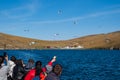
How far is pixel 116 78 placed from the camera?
169 ft

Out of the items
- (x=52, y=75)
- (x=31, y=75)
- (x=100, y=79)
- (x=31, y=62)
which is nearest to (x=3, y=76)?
(x=31, y=75)

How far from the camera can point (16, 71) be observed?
19.5 m

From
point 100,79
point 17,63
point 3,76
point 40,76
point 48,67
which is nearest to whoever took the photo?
point 40,76

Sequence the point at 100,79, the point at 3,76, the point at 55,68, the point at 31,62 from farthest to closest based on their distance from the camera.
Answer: the point at 100,79
the point at 31,62
the point at 3,76
the point at 55,68

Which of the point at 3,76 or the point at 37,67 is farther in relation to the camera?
the point at 3,76

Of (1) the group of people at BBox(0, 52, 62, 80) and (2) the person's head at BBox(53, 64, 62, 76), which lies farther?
(1) the group of people at BBox(0, 52, 62, 80)

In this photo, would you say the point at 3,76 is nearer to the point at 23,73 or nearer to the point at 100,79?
the point at 23,73

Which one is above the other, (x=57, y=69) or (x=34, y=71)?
(x=57, y=69)

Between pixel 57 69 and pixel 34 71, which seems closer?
pixel 57 69

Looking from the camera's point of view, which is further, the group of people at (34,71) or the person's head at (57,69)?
the group of people at (34,71)

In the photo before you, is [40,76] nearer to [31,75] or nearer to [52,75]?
[31,75]

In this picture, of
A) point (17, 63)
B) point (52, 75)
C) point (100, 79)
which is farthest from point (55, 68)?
point (100, 79)

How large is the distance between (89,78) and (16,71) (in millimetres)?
32096

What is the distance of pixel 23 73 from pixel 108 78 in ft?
110
